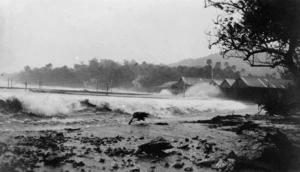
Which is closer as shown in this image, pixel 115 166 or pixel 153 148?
pixel 115 166

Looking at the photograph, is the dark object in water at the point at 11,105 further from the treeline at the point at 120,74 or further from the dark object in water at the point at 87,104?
the treeline at the point at 120,74

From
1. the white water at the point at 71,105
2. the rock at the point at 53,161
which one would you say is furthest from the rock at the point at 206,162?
the white water at the point at 71,105

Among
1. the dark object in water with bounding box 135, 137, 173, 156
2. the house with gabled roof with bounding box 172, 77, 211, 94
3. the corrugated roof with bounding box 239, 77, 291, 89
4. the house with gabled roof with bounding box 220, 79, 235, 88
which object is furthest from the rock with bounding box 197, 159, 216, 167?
the house with gabled roof with bounding box 172, 77, 211, 94

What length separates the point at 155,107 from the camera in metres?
28.2

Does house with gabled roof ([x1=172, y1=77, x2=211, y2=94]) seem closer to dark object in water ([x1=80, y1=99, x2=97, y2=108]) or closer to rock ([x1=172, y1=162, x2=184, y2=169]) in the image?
dark object in water ([x1=80, y1=99, x2=97, y2=108])

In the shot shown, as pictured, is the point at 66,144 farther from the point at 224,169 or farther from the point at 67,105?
the point at 67,105

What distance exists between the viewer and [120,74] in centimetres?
11919

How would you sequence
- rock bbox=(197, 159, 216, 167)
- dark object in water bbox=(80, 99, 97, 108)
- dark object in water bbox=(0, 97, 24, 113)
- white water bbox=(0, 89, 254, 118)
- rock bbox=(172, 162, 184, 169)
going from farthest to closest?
dark object in water bbox=(80, 99, 97, 108)
white water bbox=(0, 89, 254, 118)
dark object in water bbox=(0, 97, 24, 113)
rock bbox=(197, 159, 216, 167)
rock bbox=(172, 162, 184, 169)

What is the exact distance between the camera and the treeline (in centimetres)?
10419

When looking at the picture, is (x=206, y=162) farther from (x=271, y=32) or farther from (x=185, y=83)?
(x=185, y=83)

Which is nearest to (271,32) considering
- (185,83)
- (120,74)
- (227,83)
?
(227,83)

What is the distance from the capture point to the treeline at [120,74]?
104188 mm

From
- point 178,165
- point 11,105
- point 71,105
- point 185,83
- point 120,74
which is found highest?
point 120,74

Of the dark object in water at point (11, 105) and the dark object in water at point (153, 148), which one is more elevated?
the dark object in water at point (11, 105)
